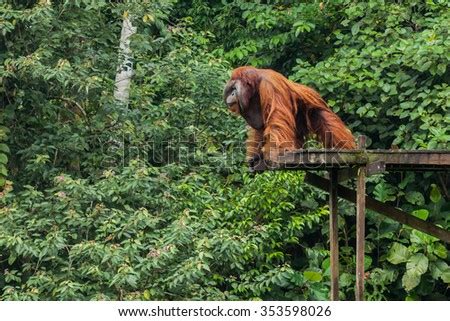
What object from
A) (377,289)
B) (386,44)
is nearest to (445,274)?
(377,289)

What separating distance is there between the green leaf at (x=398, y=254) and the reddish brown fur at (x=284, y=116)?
76.6 inches

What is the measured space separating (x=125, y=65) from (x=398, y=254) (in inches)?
101

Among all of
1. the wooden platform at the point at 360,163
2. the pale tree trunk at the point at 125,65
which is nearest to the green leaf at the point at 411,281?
the wooden platform at the point at 360,163

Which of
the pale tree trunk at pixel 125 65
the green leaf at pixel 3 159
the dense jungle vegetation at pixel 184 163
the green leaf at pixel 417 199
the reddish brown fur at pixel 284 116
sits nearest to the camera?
the reddish brown fur at pixel 284 116

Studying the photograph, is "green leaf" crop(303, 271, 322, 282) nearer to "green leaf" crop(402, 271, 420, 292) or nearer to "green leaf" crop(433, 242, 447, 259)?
"green leaf" crop(402, 271, 420, 292)

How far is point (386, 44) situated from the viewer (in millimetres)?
7738

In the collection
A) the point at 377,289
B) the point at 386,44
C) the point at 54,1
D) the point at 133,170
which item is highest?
the point at 54,1

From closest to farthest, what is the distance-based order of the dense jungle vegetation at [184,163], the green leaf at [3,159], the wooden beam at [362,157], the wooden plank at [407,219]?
1. the wooden beam at [362,157]
2. the wooden plank at [407,219]
3. the dense jungle vegetation at [184,163]
4. the green leaf at [3,159]

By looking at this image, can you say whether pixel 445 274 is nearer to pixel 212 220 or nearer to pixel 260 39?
pixel 212 220

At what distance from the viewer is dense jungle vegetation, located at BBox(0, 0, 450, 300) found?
6.13 meters

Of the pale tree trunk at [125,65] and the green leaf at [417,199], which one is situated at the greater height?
the pale tree trunk at [125,65]

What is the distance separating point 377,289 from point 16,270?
2806mm

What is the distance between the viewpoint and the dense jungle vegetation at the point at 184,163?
6.13 metres

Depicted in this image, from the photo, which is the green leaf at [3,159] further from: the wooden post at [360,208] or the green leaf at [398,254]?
the green leaf at [398,254]
